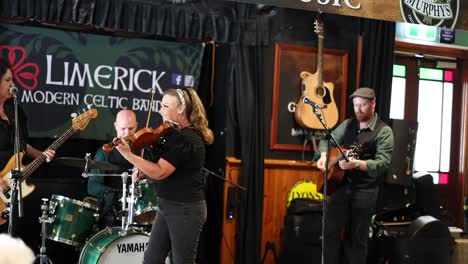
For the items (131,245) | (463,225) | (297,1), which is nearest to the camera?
(297,1)

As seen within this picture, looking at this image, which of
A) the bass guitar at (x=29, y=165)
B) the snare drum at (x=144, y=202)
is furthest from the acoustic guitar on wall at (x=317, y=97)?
the bass guitar at (x=29, y=165)

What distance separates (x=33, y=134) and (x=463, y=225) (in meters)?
5.13

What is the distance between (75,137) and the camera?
7.24 meters

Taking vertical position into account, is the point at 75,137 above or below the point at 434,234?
above

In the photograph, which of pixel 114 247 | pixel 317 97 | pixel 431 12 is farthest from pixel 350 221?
pixel 114 247

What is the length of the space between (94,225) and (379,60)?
11.8 ft

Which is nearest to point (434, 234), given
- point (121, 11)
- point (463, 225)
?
point (463, 225)

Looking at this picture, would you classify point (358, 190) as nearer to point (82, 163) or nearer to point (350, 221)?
point (350, 221)

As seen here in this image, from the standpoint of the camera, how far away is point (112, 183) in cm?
718

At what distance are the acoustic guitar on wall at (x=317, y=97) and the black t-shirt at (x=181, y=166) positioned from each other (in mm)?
3150

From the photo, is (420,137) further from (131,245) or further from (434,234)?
(131,245)

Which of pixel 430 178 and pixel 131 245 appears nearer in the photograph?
pixel 131 245

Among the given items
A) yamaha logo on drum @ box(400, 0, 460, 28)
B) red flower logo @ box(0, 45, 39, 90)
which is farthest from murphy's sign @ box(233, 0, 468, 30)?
red flower logo @ box(0, 45, 39, 90)

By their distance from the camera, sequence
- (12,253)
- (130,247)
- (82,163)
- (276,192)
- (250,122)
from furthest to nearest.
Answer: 1. (276,192)
2. (250,122)
3. (130,247)
4. (82,163)
5. (12,253)
